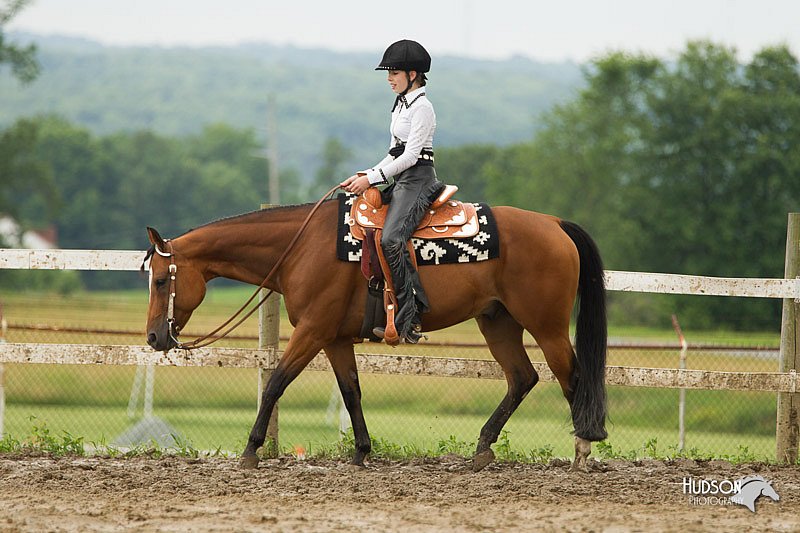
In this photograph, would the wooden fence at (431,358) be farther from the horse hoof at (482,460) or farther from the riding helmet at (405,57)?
the riding helmet at (405,57)

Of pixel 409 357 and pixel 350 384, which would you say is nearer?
pixel 350 384

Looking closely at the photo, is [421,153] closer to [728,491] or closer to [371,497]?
[371,497]

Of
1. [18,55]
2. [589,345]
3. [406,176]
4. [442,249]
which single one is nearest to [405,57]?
[406,176]

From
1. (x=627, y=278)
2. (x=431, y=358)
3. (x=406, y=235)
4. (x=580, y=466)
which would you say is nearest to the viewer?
(x=406, y=235)

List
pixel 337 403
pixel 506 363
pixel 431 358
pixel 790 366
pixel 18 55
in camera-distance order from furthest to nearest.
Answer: pixel 18 55 < pixel 337 403 < pixel 790 366 < pixel 431 358 < pixel 506 363

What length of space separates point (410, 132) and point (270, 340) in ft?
6.60

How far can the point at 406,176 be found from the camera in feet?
22.7

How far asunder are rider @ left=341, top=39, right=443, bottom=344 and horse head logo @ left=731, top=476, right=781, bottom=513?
2.28 m

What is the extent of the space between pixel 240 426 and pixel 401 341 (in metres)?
10.9

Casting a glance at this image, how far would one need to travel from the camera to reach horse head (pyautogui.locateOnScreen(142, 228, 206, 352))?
6836 millimetres

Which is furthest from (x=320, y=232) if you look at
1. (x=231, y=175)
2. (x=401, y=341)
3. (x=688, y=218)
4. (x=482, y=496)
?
(x=231, y=175)

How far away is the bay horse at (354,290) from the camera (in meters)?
6.84

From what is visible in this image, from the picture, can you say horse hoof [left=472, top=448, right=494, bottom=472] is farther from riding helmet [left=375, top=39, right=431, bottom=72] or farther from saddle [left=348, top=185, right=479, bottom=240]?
riding helmet [left=375, top=39, right=431, bottom=72]

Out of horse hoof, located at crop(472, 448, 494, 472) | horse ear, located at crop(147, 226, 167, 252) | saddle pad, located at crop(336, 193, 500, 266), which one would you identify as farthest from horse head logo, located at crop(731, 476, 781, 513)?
horse ear, located at crop(147, 226, 167, 252)
